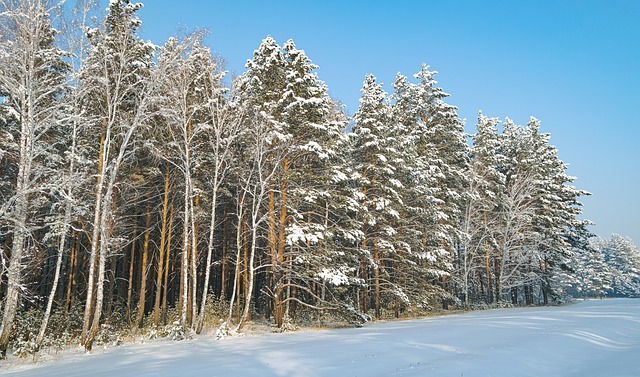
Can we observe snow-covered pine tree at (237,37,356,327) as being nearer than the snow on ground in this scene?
No

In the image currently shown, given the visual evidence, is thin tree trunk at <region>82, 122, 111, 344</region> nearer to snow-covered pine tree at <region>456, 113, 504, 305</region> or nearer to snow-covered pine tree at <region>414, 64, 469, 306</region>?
snow-covered pine tree at <region>414, 64, 469, 306</region>

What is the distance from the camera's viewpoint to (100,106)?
1669 centimetres

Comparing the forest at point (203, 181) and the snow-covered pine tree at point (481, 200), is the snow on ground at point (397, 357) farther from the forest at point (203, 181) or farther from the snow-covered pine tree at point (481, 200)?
the snow-covered pine tree at point (481, 200)

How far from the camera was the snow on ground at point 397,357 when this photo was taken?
8719 millimetres

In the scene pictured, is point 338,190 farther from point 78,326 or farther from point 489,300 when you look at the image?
point 489,300

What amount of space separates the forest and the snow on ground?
278 centimetres

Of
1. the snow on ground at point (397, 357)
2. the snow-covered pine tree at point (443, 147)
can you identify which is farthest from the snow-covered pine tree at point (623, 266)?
the snow on ground at point (397, 357)

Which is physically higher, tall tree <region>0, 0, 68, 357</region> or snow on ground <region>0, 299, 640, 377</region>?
tall tree <region>0, 0, 68, 357</region>

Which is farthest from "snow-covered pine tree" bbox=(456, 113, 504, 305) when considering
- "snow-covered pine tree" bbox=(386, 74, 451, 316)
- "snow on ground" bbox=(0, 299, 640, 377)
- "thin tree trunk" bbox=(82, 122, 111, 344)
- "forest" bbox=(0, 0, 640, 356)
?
"thin tree trunk" bbox=(82, 122, 111, 344)

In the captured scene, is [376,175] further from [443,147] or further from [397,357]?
[397,357]

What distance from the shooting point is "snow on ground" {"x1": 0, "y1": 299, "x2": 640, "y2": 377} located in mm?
8719

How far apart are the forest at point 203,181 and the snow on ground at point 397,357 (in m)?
2.78

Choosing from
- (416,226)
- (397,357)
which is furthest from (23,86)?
(416,226)

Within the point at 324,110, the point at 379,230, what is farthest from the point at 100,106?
the point at 379,230
